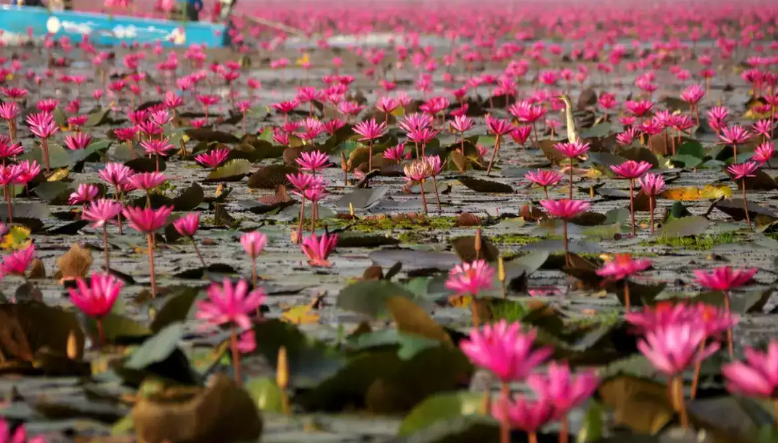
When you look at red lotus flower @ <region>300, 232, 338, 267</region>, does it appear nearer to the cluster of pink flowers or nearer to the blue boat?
the cluster of pink flowers

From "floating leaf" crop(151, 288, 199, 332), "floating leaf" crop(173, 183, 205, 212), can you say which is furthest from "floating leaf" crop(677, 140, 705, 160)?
"floating leaf" crop(151, 288, 199, 332)

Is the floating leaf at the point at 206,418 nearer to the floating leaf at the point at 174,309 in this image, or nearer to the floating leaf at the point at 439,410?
the floating leaf at the point at 439,410

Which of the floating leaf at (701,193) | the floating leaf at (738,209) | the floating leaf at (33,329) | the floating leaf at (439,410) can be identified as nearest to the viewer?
the floating leaf at (439,410)

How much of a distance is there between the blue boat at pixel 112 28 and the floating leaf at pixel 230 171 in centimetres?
1203

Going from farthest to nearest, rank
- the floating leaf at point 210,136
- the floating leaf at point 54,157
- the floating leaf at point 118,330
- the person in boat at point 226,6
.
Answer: the person in boat at point 226,6 → the floating leaf at point 210,136 → the floating leaf at point 54,157 → the floating leaf at point 118,330

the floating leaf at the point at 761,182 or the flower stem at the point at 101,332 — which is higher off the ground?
the floating leaf at the point at 761,182

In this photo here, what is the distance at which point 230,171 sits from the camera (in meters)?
5.16

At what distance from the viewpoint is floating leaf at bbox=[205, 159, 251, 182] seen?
5117 mm

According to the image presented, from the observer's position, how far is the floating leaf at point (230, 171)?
5117 millimetres

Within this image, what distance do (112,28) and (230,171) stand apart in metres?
13.0

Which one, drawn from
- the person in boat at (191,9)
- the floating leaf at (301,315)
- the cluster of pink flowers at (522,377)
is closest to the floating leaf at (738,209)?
the floating leaf at (301,315)

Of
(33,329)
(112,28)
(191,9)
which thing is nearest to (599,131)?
(33,329)

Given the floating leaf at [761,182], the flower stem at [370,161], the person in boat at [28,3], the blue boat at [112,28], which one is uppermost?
the person in boat at [28,3]

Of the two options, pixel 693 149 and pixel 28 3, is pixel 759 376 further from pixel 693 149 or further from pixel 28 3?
pixel 28 3
